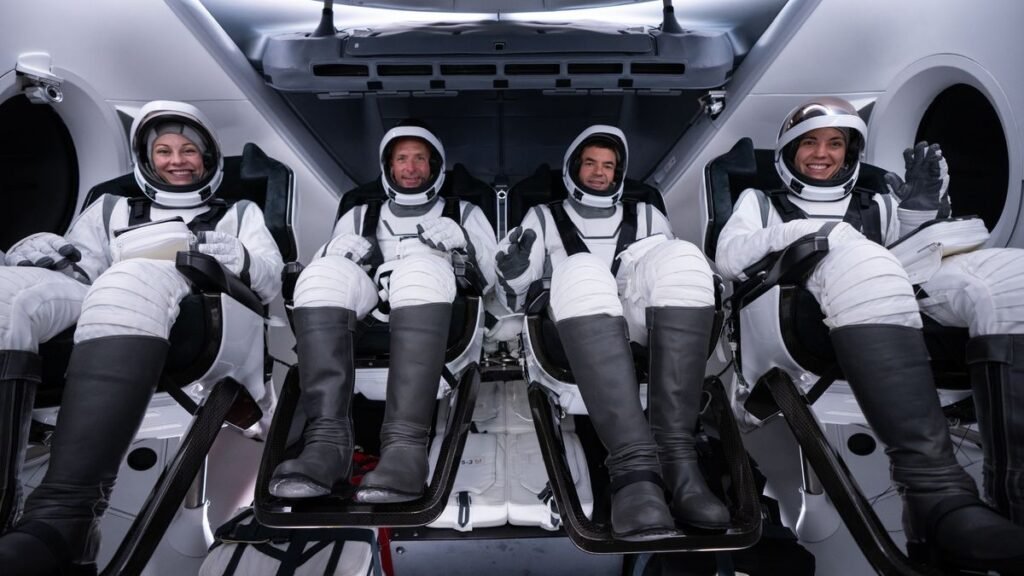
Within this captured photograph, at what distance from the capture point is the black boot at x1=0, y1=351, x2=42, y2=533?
125 cm

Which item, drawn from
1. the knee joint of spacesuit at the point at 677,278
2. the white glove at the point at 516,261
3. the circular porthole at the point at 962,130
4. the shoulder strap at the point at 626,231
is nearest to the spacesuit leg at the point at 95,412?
the white glove at the point at 516,261

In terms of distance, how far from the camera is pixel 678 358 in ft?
4.71

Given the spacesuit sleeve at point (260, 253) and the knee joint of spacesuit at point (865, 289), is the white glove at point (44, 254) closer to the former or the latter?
the spacesuit sleeve at point (260, 253)

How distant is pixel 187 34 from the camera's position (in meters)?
2.30

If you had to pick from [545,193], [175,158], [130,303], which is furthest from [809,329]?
[175,158]

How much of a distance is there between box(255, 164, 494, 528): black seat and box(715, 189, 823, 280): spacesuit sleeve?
77 centimetres

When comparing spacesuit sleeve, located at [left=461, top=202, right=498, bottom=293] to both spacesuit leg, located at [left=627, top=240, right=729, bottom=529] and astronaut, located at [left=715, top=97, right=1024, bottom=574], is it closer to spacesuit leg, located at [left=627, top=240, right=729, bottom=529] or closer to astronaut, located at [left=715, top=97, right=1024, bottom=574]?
spacesuit leg, located at [left=627, top=240, right=729, bottom=529]

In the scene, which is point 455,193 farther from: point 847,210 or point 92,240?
point 847,210

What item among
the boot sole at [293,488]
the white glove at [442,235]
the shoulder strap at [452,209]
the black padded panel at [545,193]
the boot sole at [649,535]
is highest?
the black padded panel at [545,193]

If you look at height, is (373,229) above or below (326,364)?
above

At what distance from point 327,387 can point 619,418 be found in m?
0.71

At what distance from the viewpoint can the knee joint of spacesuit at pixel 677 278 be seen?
1.47 meters

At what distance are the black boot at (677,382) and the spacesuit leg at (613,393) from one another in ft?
0.23

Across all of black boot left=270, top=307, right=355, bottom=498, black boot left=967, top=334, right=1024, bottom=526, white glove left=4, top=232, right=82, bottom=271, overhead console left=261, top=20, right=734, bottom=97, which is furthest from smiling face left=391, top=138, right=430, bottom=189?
black boot left=967, top=334, right=1024, bottom=526
